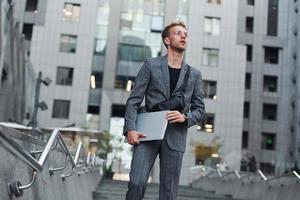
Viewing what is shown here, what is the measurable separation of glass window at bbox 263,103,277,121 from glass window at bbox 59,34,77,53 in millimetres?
18072

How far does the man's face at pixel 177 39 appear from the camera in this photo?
4.03 meters

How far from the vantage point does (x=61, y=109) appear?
37438mm

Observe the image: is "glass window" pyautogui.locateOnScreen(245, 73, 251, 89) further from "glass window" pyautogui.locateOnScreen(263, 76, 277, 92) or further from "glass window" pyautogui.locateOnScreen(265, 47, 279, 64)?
"glass window" pyautogui.locateOnScreen(265, 47, 279, 64)

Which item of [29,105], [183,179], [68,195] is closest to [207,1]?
[183,179]

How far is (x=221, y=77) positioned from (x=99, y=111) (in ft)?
32.0

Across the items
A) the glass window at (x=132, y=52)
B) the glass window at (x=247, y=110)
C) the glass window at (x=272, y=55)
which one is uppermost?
the glass window at (x=272, y=55)

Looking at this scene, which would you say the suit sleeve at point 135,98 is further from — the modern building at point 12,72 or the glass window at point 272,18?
the glass window at point 272,18

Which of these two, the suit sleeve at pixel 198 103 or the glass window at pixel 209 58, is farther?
the glass window at pixel 209 58

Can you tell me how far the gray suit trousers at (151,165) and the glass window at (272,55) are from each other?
143 feet

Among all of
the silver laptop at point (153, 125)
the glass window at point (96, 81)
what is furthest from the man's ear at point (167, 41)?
the glass window at point (96, 81)

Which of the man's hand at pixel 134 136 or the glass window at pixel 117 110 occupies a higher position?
the glass window at pixel 117 110

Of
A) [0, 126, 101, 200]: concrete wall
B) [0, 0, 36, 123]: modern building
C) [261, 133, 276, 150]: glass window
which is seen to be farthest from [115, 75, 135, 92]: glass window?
[0, 126, 101, 200]: concrete wall

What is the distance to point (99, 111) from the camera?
37.4 m

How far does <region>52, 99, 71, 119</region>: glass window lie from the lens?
1471 inches
